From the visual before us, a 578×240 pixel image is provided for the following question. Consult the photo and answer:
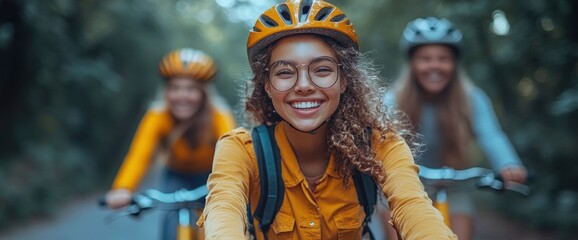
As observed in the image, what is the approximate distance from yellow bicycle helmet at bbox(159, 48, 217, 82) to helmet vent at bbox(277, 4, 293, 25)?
212 cm

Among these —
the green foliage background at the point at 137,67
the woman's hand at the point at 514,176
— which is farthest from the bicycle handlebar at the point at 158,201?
the woman's hand at the point at 514,176

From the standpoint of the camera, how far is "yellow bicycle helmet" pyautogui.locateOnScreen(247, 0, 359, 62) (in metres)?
2.57

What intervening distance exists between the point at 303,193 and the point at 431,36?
225 cm

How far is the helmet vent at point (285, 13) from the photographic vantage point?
2.61 metres

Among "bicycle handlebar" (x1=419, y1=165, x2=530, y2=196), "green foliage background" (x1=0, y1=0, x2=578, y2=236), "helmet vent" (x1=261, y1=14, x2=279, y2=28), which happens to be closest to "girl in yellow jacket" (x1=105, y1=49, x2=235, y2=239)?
"green foliage background" (x1=0, y1=0, x2=578, y2=236)

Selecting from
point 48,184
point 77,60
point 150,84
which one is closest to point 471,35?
point 77,60

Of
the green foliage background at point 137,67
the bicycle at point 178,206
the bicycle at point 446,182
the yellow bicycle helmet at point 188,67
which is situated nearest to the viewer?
the bicycle at point 446,182

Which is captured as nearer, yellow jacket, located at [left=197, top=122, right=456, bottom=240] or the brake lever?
yellow jacket, located at [left=197, top=122, right=456, bottom=240]

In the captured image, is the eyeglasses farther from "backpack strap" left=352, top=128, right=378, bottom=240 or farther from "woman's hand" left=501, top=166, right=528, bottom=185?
"woman's hand" left=501, top=166, right=528, bottom=185

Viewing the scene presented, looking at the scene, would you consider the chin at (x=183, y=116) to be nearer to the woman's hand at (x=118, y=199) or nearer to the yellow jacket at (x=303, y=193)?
the woman's hand at (x=118, y=199)

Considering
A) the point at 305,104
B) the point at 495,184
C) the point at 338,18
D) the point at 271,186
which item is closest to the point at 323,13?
the point at 338,18

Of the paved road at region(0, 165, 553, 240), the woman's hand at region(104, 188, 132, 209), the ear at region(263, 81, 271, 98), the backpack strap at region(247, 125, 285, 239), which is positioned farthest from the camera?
the paved road at region(0, 165, 553, 240)

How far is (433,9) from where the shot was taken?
9141 millimetres

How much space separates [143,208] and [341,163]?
5.13 ft
